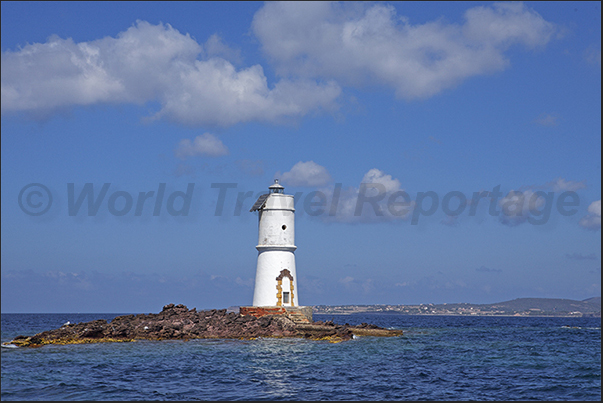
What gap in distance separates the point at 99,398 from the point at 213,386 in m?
4.08

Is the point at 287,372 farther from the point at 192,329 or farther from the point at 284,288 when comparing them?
the point at 284,288

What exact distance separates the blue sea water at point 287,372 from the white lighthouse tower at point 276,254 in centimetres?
508

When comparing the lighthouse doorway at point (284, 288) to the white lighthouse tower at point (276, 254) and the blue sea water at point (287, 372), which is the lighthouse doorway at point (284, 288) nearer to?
the white lighthouse tower at point (276, 254)

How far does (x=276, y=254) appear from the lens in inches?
1592

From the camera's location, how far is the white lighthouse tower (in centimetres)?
4041

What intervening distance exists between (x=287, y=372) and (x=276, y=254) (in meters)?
16.3

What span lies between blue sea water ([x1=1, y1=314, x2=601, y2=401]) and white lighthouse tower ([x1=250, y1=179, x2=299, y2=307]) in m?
5.08

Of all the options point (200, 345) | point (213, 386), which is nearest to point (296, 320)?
point (200, 345)

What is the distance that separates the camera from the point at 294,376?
23766mm

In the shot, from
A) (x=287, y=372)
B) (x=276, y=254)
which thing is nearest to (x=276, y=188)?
(x=276, y=254)

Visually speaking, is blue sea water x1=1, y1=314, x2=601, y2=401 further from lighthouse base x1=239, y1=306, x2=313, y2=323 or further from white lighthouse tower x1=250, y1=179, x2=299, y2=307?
white lighthouse tower x1=250, y1=179, x2=299, y2=307

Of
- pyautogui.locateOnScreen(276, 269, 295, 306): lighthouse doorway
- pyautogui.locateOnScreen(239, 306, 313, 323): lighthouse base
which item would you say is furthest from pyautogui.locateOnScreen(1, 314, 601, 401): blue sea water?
pyautogui.locateOnScreen(276, 269, 295, 306): lighthouse doorway

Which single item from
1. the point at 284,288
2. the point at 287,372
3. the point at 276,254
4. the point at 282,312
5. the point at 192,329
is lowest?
the point at 287,372

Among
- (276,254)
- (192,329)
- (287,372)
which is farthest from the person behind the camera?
(276,254)
